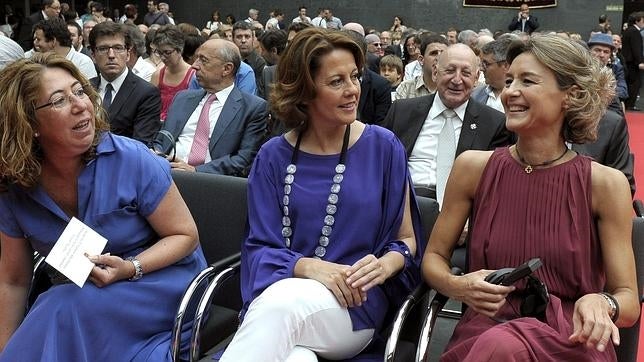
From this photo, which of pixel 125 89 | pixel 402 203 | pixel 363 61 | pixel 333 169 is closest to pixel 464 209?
pixel 402 203

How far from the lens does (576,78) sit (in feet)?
7.10

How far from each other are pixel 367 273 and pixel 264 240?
1.17 ft

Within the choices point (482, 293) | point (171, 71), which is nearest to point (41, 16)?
point (171, 71)

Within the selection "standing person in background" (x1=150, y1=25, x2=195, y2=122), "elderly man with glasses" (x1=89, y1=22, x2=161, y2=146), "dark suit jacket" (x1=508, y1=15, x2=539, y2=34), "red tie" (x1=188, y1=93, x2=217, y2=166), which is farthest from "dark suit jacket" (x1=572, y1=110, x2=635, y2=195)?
"dark suit jacket" (x1=508, y1=15, x2=539, y2=34)

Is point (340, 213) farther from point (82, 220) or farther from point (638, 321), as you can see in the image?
point (638, 321)

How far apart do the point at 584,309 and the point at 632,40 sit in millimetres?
13104

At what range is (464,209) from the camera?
2316mm

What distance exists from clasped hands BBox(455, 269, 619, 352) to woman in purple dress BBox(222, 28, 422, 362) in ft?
0.87

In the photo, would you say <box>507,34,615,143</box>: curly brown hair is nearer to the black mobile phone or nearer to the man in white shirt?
the black mobile phone

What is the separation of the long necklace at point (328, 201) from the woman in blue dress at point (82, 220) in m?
0.31

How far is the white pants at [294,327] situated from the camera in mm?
2027

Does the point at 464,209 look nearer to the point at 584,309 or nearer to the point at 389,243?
the point at 389,243

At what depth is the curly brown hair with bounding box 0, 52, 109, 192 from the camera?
7.30 feet

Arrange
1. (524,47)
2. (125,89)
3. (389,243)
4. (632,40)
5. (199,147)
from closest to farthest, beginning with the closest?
1. (524,47)
2. (389,243)
3. (199,147)
4. (125,89)
5. (632,40)
